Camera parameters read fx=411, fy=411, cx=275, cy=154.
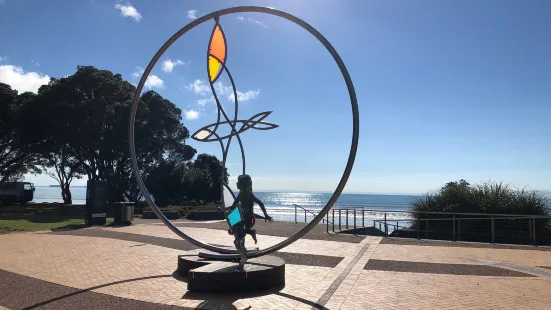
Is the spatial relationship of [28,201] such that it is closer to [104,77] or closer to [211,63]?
[104,77]

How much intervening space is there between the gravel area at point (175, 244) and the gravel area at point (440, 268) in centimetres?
102

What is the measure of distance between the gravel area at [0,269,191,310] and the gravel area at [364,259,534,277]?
5.04 metres

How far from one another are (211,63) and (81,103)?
25002 mm

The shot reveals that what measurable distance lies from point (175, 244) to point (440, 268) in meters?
7.65

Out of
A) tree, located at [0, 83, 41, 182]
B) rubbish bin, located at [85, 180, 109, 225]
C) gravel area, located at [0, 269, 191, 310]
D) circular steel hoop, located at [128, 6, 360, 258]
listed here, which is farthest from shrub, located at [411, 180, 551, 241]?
tree, located at [0, 83, 41, 182]

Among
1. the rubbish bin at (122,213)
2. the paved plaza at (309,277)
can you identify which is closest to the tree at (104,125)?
the rubbish bin at (122,213)

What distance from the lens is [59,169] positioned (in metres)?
45.0

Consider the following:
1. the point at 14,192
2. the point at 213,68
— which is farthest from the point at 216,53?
the point at 14,192

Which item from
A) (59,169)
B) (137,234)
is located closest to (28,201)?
(59,169)

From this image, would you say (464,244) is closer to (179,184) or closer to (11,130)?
(179,184)

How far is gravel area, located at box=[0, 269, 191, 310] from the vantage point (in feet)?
19.5

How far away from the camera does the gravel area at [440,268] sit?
8430 mm

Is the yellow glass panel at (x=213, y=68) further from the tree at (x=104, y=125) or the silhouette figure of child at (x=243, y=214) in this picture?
the tree at (x=104, y=125)

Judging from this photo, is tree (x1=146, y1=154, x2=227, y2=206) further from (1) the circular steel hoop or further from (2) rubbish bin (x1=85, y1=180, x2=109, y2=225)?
(1) the circular steel hoop
